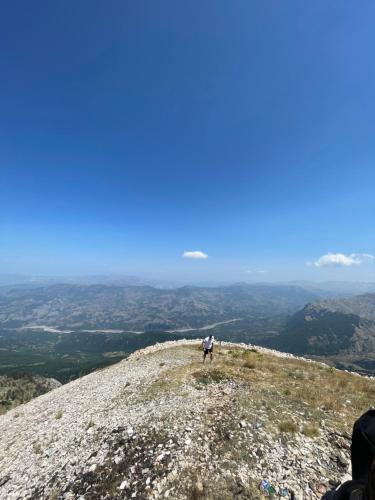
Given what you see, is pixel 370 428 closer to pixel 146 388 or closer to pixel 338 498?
pixel 338 498

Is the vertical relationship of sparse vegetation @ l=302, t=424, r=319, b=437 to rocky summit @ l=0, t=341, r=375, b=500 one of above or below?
above

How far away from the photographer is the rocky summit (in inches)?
407

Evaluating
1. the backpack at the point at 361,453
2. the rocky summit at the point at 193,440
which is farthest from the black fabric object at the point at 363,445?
the rocky summit at the point at 193,440

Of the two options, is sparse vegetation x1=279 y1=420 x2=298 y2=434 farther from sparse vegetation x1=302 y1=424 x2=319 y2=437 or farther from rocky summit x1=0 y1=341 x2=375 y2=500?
sparse vegetation x1=302 y1=424 x2=319 y2=437

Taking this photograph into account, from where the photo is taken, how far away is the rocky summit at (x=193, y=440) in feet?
33.9

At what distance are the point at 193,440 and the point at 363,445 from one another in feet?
32.7

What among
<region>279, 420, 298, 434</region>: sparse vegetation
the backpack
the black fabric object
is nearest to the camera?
the backpack

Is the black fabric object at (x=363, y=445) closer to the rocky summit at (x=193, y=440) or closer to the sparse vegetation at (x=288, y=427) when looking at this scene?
the rocky summit at (x=193, y=440)

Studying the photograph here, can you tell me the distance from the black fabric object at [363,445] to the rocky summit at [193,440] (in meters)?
6.37

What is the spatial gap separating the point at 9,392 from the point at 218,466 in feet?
512

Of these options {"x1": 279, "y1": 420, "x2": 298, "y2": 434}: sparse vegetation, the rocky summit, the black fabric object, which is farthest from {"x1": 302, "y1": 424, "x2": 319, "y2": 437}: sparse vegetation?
the black fabric object

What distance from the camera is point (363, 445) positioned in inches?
196

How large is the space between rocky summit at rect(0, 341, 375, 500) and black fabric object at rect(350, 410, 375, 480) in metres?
6.37

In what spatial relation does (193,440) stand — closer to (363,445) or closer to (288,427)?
(288,427)
